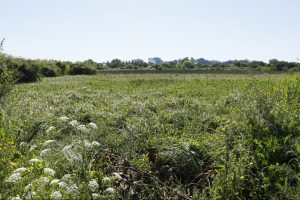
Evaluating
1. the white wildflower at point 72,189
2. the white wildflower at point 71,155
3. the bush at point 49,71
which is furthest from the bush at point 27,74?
the white wildflower at point 72,189

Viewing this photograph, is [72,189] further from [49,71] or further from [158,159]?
[49,71]

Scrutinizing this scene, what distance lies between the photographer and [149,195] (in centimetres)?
414

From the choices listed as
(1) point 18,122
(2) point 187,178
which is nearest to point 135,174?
(2) point 187,178

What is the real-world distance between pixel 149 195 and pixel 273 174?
141 centimetres

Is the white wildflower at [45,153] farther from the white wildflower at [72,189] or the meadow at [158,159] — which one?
the white wildflower at [72,189]

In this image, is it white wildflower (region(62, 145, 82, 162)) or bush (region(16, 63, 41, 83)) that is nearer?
white wildflower (region(62, 145, 82, 162))

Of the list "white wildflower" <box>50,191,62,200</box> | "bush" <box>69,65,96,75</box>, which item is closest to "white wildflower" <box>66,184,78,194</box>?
"white wildflower" <box>50,191,62,200</box>

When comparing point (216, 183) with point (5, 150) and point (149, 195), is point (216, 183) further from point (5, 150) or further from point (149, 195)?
point (5, 150)

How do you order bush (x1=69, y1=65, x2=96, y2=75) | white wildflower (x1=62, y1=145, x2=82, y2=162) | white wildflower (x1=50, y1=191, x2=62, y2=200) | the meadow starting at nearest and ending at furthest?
1. white wildflower (x1=50, y1=191, x2=62, y2=200)
2. the meadow
3. white wildflower (x1=62, y1=145, x2=82, y2=162)
4. bush (x1=69, y1=65, x2=96, y2=75)

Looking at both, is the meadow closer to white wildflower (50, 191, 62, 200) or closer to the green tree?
white wildflower (50, 191, 62, 200)

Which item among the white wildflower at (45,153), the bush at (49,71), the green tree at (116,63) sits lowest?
the green tree at (116,63)

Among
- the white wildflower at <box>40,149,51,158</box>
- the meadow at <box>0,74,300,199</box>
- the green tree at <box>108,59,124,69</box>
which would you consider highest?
the white wildflower at <box>40,149,51,158</box>

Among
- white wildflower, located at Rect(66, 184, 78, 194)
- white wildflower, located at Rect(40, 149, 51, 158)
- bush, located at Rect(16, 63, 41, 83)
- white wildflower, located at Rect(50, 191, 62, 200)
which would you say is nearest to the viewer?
white wildflower, located at Rect(50, 191, 62, 200)

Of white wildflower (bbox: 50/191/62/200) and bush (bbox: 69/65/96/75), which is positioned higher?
white wildflower (bbox: 50/191/62/200)
